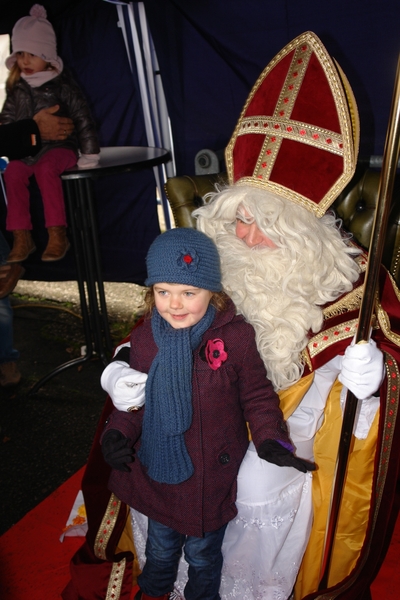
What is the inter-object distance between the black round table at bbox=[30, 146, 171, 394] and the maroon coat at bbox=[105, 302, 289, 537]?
127 cm

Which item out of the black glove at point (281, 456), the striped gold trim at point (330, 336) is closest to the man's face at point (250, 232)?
the striped gold trim at point (330, 336)

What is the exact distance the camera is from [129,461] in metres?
1.42

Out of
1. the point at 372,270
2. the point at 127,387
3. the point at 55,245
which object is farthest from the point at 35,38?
the point at 372,270

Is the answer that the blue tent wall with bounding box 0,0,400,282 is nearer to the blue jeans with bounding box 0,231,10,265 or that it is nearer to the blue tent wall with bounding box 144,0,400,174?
the blue tent wall with bounding box 144,0,400,174

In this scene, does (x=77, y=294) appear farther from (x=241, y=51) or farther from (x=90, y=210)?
(x=241, y=51)

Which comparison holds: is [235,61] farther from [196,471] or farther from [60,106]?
[196,471]

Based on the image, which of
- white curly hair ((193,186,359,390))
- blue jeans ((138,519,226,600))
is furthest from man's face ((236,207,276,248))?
blue jeans ((138,519,226,600))

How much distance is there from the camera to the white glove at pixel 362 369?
133 centimetres

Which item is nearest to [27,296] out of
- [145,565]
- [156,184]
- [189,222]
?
[156,184]

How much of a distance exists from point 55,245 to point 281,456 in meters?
1.97

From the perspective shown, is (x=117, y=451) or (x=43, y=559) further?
(x=43, y=559)

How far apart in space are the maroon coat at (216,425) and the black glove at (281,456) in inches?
0.9

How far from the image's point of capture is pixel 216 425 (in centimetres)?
145

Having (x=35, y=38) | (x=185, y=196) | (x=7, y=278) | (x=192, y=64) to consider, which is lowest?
(x=7, y=278)
